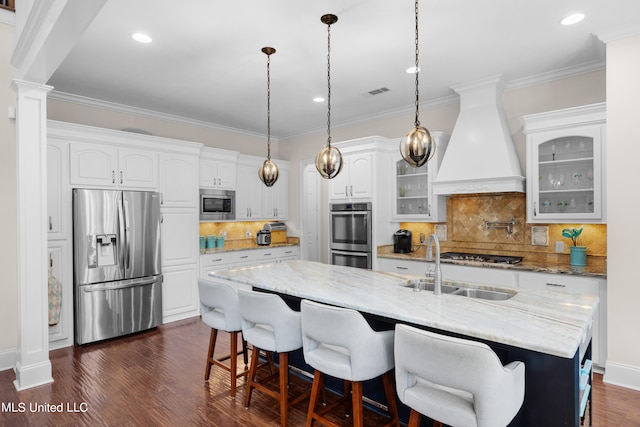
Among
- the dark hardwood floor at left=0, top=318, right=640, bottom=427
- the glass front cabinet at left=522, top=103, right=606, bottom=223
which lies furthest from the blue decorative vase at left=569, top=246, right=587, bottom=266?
the dark hardwood floor at left=0, top=318, right=640, bottom=427

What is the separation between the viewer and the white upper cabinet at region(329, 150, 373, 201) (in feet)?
16.9

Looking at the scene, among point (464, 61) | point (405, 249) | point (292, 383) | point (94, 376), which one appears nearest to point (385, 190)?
point (405, 249)

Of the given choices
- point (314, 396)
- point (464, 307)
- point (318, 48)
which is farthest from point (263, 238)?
point (464, 307)

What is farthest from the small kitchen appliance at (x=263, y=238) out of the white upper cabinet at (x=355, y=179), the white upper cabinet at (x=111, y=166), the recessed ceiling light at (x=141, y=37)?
the recessed ceiling light at (x=141, y=37)

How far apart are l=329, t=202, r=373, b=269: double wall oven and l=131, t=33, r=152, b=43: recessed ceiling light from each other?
3184 mm

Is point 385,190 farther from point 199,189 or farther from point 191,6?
point 191,6

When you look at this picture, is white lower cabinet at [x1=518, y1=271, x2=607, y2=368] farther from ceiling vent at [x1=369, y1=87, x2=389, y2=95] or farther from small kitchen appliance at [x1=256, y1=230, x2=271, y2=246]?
small kitchen appliance at [x1=256, y1=230, x2=271, y2=246]

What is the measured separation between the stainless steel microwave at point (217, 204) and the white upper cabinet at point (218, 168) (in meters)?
0.10

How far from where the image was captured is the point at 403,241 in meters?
5.09

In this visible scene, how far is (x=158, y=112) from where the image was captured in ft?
17.5

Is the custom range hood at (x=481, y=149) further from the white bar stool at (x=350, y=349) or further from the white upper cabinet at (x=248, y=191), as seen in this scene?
the white upper cabinet at (x=248, y=191)

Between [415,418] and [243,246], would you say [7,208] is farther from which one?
[415,418]

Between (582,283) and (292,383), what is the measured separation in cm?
279

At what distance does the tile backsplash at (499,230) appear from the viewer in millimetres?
3875
